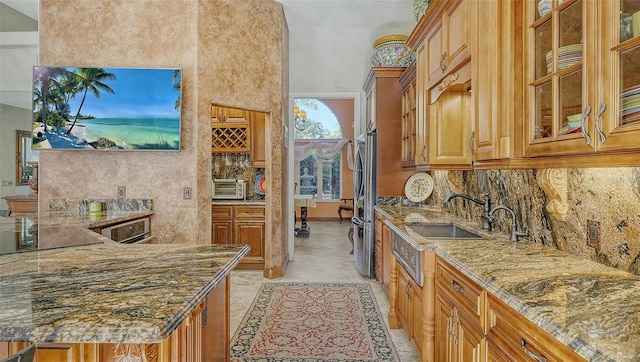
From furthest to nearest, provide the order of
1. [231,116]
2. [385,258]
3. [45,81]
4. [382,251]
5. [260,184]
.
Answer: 1. [260,184]
2. [231,116]
3. [382,251]
4. [385,258]
5. [45,81]

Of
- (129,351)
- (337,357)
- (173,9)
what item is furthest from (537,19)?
(173,9)

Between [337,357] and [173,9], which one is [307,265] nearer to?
[337,357]

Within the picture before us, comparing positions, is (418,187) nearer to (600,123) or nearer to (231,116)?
(231,116)

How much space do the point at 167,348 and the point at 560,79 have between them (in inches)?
67.2

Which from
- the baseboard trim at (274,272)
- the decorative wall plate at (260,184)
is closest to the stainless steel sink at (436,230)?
the baseboard trim at (274,272)

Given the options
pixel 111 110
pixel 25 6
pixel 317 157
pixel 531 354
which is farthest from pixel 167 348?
pixel 317 157

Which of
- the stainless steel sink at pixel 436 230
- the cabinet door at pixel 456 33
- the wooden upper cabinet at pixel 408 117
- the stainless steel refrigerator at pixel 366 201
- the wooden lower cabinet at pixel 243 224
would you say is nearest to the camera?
the cabinet door at pixel 456 33

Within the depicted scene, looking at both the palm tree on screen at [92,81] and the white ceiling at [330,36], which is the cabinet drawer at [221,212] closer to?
the palm tree on screen at [92,81]

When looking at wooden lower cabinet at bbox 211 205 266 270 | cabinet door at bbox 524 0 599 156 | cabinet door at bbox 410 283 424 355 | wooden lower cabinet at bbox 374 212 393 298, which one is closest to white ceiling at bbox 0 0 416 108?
wooden lower cabinet at bbox 211 205 266 270

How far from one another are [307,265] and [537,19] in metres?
4.30

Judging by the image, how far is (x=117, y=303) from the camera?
40.4 inches

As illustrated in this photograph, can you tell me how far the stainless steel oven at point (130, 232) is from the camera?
3.00 metres

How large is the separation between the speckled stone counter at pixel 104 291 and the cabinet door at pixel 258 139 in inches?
140

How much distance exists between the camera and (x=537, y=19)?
152 centimetres
